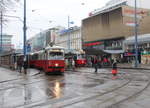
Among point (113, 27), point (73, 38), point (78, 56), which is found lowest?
point (78, 56)

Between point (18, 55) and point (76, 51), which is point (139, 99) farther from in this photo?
point (76, 51)

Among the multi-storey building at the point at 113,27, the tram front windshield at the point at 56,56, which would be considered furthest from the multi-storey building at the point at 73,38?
the tram front windshield at the point at 56,56

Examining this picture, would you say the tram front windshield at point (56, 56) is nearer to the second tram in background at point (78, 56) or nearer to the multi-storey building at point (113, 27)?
the second tram in background at point (78, 56)

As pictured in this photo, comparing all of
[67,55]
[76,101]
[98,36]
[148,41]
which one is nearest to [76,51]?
[67,55]

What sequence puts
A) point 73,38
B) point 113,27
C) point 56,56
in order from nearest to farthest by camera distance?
point 56,56
point 113,27
point 73,38

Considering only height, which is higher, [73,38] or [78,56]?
[73,38]

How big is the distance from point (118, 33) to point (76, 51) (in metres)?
23.0

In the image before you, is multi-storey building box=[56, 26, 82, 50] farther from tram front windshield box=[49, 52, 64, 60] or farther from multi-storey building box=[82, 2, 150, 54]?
tram front windshield box=[49, 52, 64, 60]

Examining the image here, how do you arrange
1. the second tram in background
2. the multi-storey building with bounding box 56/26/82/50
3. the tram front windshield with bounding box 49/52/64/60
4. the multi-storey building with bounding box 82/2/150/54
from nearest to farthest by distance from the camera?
the tram front windshield with bounding box 49/52/64/60 → the second tram in background → the multi-storey building with bounding box 82/2/150/54 → the multi-storey building with bounding box 56/26/82/50

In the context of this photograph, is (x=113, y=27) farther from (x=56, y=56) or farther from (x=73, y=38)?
(x=56, y=56)

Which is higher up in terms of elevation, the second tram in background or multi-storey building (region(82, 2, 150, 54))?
multi-storey building (region(82, 2, 150, 54))

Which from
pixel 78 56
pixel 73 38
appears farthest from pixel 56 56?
pixel 73 38

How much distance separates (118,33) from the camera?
2608 inches

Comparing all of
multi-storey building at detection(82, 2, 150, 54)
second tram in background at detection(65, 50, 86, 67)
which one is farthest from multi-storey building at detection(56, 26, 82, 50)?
second tram in background at detection(65, 50, 86, 67)
